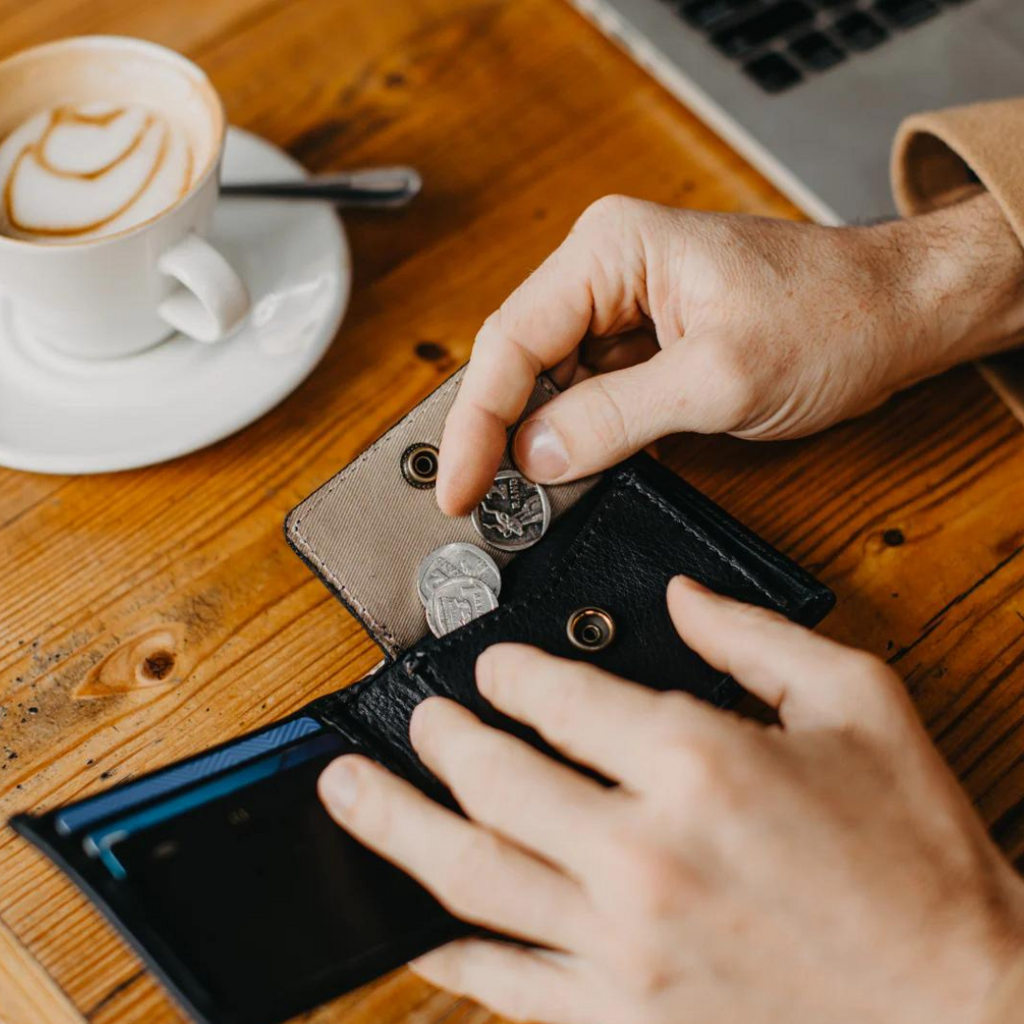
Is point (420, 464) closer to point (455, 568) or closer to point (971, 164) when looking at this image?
point (455, 568)

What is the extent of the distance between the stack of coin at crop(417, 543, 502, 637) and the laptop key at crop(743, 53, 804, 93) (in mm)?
551

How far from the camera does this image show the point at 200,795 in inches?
21.6

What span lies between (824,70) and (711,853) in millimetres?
747

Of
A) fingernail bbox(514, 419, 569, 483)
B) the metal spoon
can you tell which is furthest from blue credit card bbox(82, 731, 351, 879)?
the metal spoon

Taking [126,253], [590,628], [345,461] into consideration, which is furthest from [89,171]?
[590,628]

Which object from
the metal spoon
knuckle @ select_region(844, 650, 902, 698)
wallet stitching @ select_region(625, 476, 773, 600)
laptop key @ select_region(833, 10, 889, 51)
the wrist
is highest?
laptop key @ select_region(833, 10, 889, 51)

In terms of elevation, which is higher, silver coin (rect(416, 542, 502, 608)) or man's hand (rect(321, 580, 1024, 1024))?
man's hand (rect(321, 580, 1024, 1024))

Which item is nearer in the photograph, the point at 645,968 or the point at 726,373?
the point at 645,968

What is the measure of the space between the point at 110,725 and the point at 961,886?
1.72ft

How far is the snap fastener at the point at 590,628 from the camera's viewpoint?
0.62 meters

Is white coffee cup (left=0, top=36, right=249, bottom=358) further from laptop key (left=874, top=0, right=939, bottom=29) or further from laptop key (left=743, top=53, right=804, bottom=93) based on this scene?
laptop key (left=874, top=0, right=939, bottom=29)

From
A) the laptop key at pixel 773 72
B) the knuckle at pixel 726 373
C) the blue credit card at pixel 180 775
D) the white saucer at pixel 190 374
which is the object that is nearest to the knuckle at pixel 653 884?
the blue credit card at pixel 180 775

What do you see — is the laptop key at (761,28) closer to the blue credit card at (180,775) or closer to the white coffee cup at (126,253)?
the white coffee cup at (126,253)

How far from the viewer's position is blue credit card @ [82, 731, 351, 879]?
520 mm
